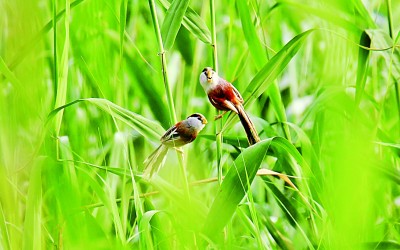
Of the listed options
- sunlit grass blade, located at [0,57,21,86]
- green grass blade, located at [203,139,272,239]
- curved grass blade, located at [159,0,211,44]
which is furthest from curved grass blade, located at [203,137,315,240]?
sunlit grass blade, located at [0,57,21,86]

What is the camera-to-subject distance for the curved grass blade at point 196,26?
0.60 m

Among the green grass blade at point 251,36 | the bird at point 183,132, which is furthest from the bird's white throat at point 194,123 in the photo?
the green grass blade at point 251,36

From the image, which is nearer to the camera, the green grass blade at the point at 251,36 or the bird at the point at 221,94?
the bird at the point at 221,94

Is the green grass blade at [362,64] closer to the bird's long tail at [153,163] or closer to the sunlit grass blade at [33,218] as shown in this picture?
the bird's long tail at [153,163]

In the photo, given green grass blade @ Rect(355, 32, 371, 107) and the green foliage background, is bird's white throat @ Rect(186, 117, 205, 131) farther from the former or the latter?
green grass blade @ Rect(355, 32, 371, 107)

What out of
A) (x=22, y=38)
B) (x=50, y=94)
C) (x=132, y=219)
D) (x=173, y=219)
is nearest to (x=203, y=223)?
(x=173, y=219)

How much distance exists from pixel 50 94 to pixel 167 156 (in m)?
0.38

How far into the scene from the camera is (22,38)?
0.39 meters

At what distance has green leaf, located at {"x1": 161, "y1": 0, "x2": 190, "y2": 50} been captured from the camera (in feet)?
1.95

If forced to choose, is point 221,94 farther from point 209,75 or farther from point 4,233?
point 4,233

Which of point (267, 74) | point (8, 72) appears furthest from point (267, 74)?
point (8, 72)

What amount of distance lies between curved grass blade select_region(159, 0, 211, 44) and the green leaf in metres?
0.02

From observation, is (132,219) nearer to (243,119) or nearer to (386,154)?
(243,119)

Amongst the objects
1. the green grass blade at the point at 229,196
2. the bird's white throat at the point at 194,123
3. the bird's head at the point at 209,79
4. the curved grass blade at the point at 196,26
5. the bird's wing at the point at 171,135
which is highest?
the curved grass blade at the point at 196,26
